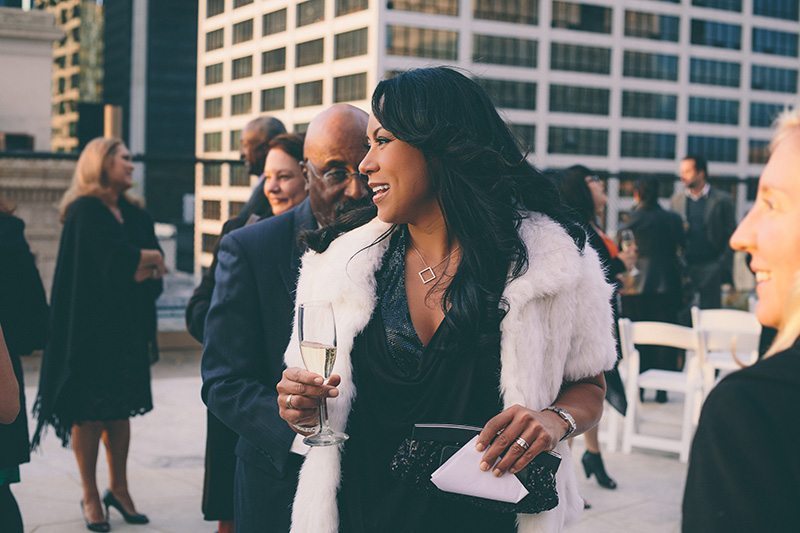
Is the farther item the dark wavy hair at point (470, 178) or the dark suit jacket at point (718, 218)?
the dark suit jacket at point (718, 218)

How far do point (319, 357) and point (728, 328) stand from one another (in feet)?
20.7

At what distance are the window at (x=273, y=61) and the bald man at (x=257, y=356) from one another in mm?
71738

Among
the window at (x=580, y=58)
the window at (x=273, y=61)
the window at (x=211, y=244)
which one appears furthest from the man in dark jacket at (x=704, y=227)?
the window at (x=580, y=58)

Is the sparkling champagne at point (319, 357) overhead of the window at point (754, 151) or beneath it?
beneath

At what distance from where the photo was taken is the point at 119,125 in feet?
35.5

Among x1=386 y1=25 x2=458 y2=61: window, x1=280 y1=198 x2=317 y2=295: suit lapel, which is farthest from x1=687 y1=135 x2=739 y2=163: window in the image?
x1=280 y1=198 x2=317 y2=295: suit lapel

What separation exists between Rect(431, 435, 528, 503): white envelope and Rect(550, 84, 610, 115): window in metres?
94.1

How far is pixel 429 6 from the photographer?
279ft

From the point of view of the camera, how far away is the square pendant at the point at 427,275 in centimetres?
248

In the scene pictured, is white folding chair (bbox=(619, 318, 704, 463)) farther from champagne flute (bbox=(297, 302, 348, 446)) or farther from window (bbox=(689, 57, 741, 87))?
window (bbox=(689, 57, 741, 87))

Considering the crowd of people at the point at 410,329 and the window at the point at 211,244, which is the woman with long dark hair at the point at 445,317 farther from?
the window at the point at 211,244

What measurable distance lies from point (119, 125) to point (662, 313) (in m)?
5.88

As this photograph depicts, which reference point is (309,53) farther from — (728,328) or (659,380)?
(659,380)

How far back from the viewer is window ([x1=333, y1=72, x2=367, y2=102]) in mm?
80000
